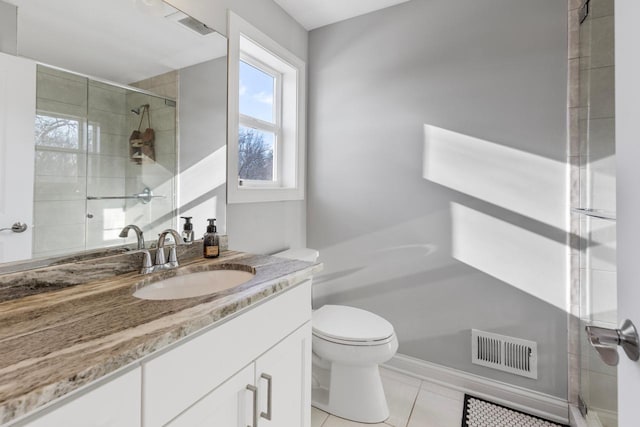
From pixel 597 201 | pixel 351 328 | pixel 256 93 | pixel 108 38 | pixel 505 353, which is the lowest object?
pixel 505 353

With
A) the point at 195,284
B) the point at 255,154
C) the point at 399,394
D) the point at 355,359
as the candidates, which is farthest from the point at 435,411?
the point at 255,154

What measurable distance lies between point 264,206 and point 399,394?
4.48ft

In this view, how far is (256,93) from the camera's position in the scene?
1.98 meters

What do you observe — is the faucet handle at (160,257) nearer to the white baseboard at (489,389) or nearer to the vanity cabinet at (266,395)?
the vanity cabinet at (266,395)

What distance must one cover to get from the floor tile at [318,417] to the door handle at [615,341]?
4.58 ft

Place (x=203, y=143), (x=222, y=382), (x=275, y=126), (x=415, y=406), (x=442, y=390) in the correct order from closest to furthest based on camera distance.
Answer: (x=222, y=382) < (x=203, y=143) < (x=415, y=406) < (x=442, y=390) < (x=275, y=126)

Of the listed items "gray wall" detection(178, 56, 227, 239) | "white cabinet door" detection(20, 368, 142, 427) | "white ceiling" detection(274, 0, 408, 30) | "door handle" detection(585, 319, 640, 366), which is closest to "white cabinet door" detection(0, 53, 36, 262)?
"gray wall" detection(178, 56, 227, 239)

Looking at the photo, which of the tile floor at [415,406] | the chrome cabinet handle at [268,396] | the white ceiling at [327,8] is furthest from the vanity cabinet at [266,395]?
the white ceiling at [327,8]

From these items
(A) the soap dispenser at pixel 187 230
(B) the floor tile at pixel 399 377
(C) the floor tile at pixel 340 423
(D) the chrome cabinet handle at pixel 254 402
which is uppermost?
(A) the soap dispenser at pixel 187 230

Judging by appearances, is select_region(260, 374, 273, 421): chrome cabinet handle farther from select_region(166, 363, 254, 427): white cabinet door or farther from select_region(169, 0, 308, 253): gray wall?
select_region(169, 0, 308, 253): gray wall

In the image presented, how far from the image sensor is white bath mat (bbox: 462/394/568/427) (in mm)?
1499

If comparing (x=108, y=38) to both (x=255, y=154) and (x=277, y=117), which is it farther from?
(x=277, y=117)

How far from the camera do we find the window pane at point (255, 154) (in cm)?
187

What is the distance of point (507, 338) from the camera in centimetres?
166
